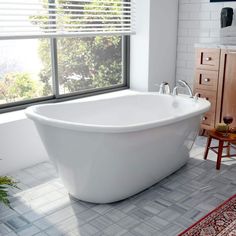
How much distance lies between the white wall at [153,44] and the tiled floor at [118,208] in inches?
60.7

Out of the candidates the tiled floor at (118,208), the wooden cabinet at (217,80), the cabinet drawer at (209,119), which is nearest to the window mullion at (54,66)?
the tiled floor at (118,208)

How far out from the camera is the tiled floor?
2.31 meters

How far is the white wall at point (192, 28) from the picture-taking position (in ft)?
13.5

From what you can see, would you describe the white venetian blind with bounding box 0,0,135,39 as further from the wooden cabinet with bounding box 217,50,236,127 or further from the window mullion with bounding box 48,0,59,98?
the wooden cabinet with bounding box 217,50,236,127

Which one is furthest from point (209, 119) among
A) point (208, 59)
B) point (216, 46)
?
point (216, 46)

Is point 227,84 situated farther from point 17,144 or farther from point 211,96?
point 17,144

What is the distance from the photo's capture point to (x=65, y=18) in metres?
3.58

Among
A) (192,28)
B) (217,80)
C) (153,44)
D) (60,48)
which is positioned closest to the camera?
(60,48)

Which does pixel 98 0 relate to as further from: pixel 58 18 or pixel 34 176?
pixel 34 176

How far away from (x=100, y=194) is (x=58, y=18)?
1837 mm

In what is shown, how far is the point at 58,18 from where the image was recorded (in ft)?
11.5

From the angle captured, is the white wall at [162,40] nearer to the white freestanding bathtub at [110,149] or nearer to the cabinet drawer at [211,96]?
the cabinet drawer at [211,96]

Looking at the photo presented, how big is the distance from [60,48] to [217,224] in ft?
7.48

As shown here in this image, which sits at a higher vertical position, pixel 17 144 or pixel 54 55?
pixel 54 55
